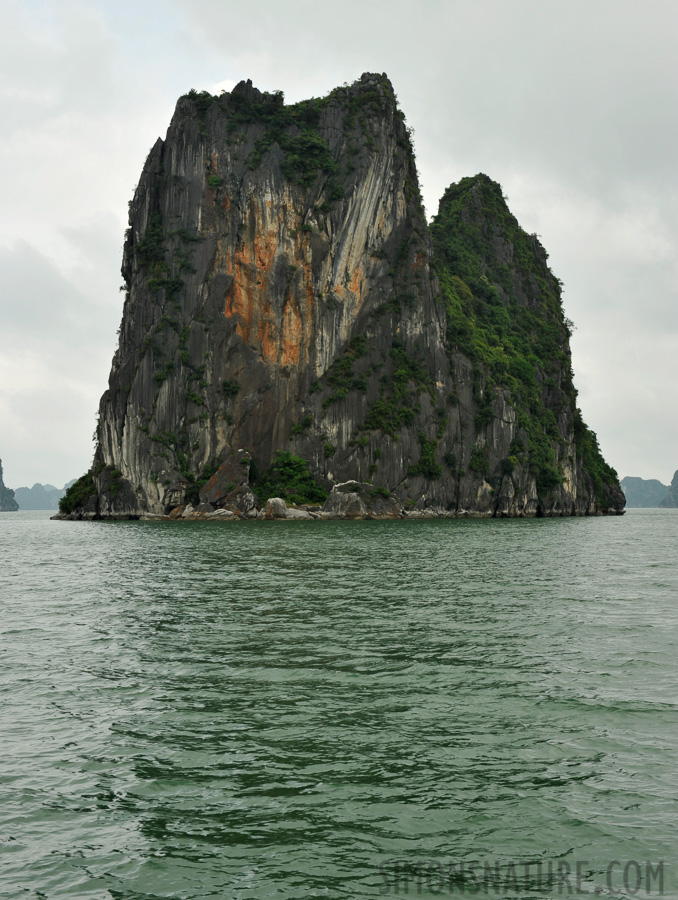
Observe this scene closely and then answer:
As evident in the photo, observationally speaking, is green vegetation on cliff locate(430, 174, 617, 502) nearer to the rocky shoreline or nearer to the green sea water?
the rocky shoreline

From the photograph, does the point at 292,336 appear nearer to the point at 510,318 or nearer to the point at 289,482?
the point at 289,482

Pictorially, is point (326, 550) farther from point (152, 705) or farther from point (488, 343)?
point (488, 343)

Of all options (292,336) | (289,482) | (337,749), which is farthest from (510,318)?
(337,749)

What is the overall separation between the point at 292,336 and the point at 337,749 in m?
83.6

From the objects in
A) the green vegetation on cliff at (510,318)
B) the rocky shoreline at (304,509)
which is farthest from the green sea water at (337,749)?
the green vegetation on cliff at (510,318)

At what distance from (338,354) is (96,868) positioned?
286ft

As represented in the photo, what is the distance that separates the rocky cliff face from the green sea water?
66030 mm

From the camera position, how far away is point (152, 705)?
35.5ft

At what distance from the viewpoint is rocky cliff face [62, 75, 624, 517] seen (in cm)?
8650

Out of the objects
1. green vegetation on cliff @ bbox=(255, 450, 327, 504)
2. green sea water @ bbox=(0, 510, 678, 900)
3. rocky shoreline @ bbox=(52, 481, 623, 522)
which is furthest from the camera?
green vegetation on cliff @ bbox=(255, 450, 327, 504)

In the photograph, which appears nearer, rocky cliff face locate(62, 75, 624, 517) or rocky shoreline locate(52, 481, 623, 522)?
rocky shoreline locate(52, 481, 623, 522)

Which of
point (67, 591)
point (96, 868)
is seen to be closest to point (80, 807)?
point (96, 868)

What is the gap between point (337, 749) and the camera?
8844 millimetres

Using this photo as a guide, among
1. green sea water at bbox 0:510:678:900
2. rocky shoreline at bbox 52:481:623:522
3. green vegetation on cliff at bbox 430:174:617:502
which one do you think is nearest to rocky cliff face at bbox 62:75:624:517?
rocky shoreline at bbox 52:481:623:522
